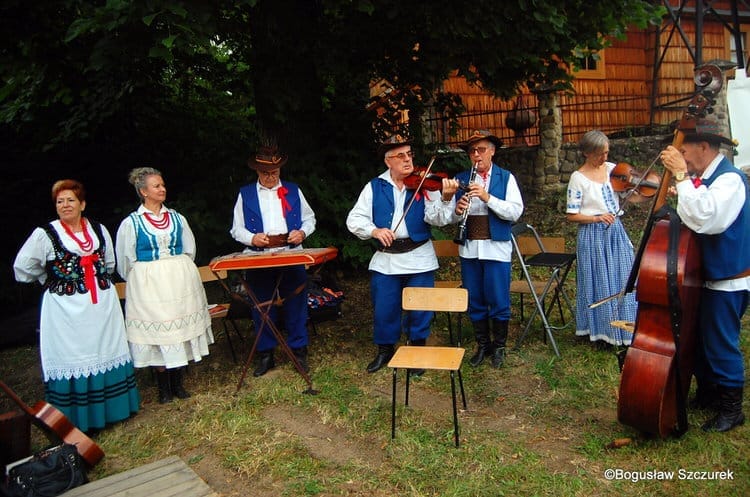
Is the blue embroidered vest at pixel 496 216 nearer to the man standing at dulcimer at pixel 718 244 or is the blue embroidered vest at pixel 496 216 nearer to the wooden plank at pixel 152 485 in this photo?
the man standing at dulcimer at pixel 718 244

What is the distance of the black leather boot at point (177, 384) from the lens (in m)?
4.81

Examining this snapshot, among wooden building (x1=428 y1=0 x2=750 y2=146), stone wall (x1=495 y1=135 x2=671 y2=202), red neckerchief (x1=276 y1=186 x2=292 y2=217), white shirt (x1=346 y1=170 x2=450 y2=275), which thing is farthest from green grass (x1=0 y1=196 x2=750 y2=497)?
wooden building (x1=428 y1=0 x2=750 y2=146)

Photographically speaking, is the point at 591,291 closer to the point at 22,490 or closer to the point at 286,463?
the point at 286,463

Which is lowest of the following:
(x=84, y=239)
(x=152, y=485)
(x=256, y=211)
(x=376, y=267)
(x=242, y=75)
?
(x=152, y=485)

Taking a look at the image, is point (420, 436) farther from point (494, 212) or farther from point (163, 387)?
point (163, 387)

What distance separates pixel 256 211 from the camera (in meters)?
5.01

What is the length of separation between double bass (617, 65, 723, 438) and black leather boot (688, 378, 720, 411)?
17.5 inches

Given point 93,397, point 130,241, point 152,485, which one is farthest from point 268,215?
point 152,485

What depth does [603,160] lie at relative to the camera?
194 inches

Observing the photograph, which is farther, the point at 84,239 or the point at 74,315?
the point at 84,239

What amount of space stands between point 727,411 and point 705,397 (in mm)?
289

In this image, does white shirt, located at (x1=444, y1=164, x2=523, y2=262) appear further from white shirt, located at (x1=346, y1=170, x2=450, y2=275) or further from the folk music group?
white shirt, located at (x1=346, y1=170, x2=450, y2=275)

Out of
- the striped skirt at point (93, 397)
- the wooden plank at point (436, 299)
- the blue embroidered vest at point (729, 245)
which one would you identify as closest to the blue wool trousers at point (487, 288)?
the wooden plank at point (436, 299)

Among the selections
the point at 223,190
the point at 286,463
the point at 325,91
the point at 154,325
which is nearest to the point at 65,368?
the point at 154,325
